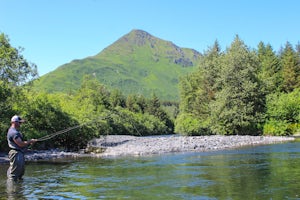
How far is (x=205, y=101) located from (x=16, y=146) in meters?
54.3

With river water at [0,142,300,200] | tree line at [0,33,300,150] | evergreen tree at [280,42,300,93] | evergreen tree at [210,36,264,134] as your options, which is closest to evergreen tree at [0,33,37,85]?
tree line at [0,33,300,150]

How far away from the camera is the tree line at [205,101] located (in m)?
30.5

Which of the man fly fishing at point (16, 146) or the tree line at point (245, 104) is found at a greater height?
the tree line at point (245, 104)

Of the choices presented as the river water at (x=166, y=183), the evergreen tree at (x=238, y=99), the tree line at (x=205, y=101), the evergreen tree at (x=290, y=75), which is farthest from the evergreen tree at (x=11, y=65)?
the evergreen tree at (x=290, y=75)

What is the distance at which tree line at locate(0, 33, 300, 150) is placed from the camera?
3053 centimetres

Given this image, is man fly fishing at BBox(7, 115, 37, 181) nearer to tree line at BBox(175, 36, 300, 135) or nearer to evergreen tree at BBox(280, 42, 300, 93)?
tree line at BBox(175, 36, 300, 135)

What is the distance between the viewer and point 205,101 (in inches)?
2557

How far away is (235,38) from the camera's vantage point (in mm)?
57625

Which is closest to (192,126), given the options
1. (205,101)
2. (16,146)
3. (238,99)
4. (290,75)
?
(205,101)

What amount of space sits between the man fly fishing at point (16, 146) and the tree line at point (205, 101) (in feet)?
30.9

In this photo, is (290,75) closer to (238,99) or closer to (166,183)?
(238,99)

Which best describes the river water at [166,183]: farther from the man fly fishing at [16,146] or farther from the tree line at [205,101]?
the tree line at [205,101]

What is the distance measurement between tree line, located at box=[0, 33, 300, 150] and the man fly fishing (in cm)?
943

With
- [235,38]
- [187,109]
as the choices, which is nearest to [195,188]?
[235,38]
